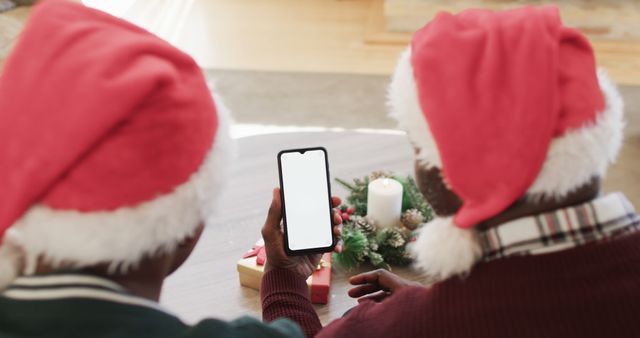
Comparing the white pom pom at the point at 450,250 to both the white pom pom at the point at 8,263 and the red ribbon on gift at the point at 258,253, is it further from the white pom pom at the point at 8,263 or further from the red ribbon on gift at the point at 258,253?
the white pom pom at the point at 8,263

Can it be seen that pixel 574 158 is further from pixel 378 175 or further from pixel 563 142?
pixel 378 175

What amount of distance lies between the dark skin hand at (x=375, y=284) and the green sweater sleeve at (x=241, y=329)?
212mm

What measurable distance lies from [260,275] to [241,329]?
0.27m

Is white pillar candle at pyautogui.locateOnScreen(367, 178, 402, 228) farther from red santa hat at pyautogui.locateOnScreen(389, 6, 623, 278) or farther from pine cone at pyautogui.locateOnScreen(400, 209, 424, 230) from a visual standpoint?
red santa hat at pyautogui.locateOnScreen(389, 6, 623, 278)

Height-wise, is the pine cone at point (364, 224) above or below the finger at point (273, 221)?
below

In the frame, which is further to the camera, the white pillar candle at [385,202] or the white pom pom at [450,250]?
the white pillar candle at [385,202]

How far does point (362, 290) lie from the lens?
924mm

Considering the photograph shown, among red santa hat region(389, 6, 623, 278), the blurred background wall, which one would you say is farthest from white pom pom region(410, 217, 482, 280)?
the blurred background wall

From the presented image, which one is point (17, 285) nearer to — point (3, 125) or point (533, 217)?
point (3, 125)

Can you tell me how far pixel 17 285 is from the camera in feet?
2.03

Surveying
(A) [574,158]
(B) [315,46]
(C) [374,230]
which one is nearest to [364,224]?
(C) [374,230]

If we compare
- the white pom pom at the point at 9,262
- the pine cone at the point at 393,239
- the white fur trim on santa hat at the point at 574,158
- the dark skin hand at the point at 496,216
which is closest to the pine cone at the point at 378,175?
the pine cone at the point at 393,239

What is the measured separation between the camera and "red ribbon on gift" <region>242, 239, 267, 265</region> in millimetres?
964

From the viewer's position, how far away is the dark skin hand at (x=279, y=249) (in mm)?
949
